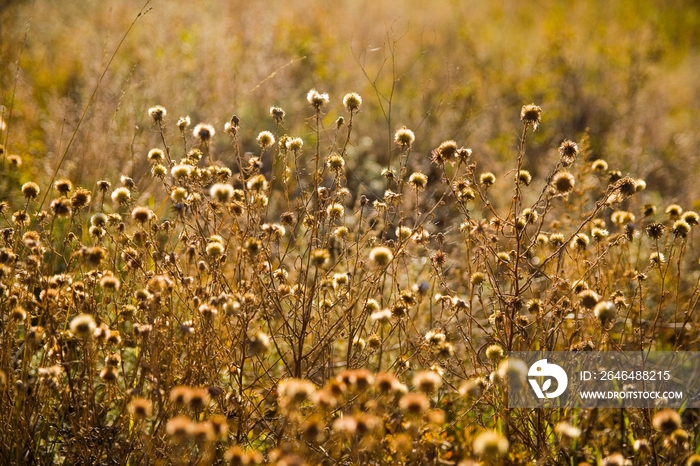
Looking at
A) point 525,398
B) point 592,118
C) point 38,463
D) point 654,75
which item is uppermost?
point 654,75

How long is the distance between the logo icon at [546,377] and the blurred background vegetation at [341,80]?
7.95 feet

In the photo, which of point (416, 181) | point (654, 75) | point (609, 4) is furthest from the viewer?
point (609, 4)

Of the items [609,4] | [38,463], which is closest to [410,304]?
[38,463]

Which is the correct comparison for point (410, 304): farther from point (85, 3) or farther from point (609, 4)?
point (609, 4)

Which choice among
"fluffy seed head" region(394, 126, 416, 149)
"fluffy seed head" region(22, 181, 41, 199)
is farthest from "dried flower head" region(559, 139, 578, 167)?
"fluffy seed head" region(22, 181, 41, 199)

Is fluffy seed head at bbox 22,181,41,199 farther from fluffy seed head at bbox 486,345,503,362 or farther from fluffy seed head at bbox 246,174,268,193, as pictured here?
fluffy seed head at bbox 486,345,503,362

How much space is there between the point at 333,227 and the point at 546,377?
3.55 feet

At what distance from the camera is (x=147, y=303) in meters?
1.87

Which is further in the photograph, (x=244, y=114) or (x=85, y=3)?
(x=85, y=3)

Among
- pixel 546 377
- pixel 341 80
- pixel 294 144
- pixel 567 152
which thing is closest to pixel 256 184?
pixel 294 144

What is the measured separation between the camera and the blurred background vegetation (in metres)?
5.32

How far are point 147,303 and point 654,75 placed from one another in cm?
860

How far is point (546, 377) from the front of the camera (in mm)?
2377

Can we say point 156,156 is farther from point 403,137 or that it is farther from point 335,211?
point 403,137
